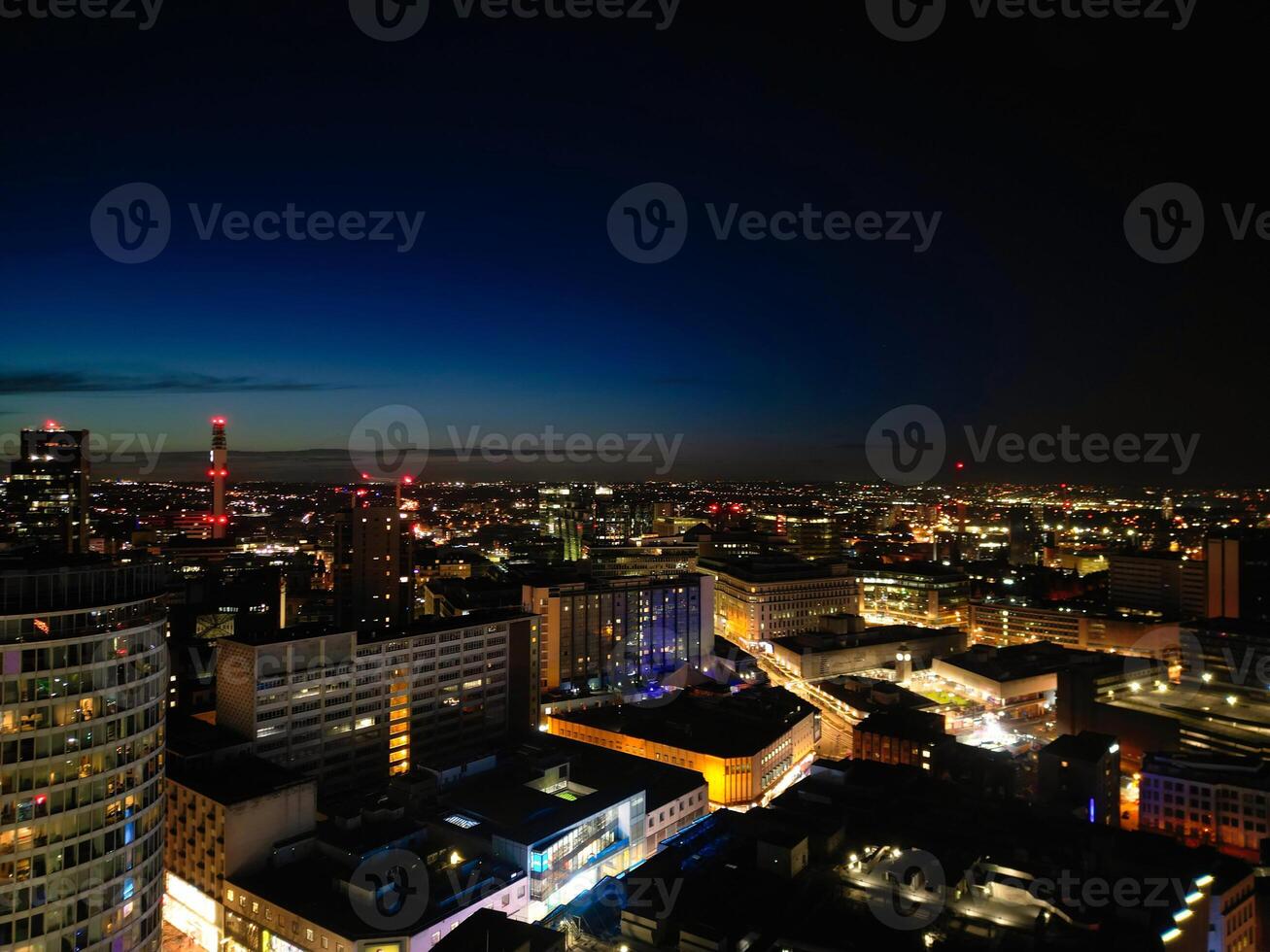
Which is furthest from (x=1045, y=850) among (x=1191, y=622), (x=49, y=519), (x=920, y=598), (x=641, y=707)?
(x=49, y=519)

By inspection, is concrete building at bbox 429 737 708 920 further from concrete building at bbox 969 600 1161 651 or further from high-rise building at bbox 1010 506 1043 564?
high-rise building at bbox 1010 506 1043 564

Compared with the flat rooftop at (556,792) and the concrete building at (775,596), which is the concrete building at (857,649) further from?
the flat rooftop at (556,792)

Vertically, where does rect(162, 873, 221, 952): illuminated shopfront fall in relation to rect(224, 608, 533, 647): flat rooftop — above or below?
below

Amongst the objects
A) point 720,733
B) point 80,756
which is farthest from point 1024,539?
point 80,756

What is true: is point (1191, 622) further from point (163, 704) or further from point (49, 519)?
point (49, 519)

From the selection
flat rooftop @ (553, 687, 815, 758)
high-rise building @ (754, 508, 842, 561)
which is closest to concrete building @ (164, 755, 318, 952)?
flat rooftop @ (553, 687, 815, 758)

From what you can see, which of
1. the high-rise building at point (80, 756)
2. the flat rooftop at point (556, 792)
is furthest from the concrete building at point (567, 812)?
the high-rise building at point (80, 756)
